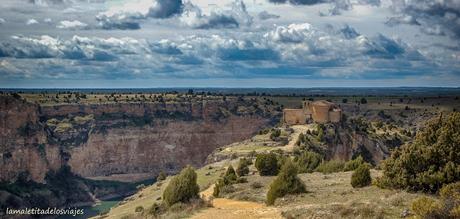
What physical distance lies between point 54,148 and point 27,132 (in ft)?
20.2

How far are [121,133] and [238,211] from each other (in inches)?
3183

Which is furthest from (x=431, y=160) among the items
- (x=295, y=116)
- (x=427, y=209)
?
(x=295, y=116)

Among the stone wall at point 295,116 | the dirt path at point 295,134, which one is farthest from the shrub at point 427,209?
the stone wall at point 295,116

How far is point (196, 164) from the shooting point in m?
105

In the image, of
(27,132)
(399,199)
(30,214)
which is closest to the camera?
(399,199)

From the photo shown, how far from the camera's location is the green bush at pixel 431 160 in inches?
824

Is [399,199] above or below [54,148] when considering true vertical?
above

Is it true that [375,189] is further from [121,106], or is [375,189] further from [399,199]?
[121,106]

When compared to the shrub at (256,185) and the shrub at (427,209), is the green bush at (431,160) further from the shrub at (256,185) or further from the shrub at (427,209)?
the shrub at (256,185)

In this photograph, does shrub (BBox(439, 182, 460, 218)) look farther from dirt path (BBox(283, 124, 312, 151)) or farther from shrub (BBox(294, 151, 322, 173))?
dirt path (BBox(283, 124, 312, 151))

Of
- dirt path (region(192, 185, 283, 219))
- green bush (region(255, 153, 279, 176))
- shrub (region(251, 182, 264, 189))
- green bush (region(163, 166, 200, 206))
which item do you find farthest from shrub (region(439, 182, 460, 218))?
green bush (region(255, 153, 279, 176))

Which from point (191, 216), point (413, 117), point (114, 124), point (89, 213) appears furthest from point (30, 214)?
point (413, 117)

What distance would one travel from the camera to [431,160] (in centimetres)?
2164

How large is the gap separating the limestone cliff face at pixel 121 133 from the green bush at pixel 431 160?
67769mm
